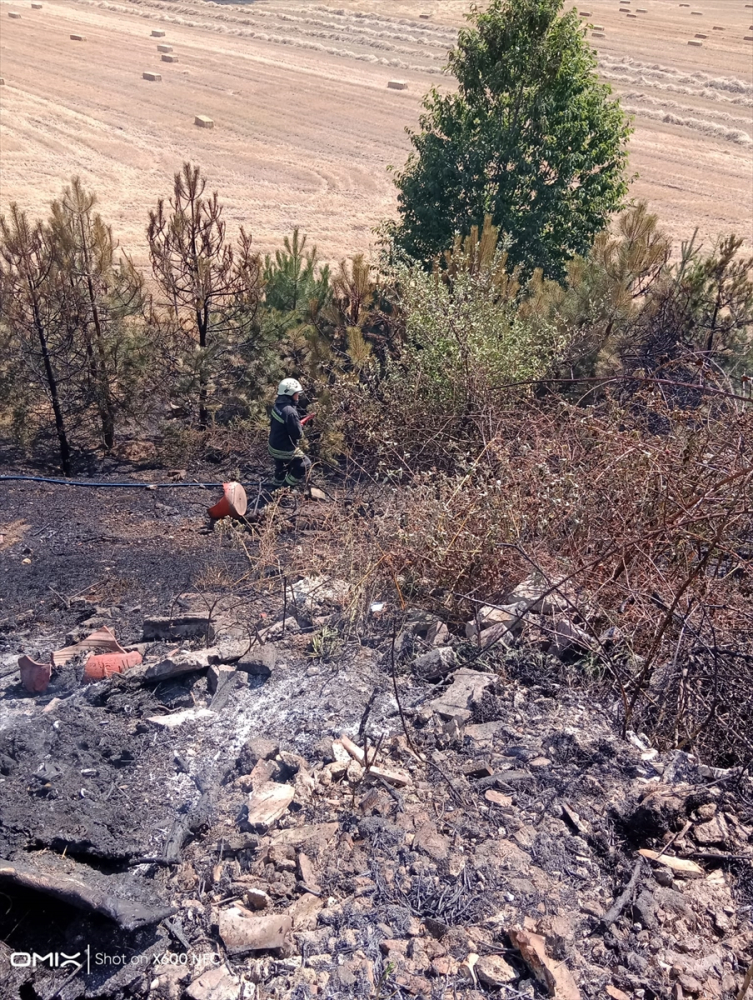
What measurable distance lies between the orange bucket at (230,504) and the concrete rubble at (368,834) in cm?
247

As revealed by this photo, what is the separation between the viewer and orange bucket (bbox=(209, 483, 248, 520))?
7.55 metres

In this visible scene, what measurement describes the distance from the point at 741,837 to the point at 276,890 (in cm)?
217

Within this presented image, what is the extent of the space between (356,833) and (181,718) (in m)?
1.40

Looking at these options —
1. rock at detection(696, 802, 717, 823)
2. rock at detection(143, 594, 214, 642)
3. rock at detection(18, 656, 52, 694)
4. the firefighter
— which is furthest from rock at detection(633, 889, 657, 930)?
the firefighter

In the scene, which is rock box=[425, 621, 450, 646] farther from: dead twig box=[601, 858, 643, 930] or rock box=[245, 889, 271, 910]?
rock box=[245, 889, 271, 910]

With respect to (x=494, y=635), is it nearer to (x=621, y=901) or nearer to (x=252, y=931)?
(x=621, y=901)

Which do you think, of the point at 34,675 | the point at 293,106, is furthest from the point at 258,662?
the point at 293,106

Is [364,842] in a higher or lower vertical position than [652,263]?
lower

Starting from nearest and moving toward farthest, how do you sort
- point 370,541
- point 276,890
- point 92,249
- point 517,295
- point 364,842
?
point 276,890
point 364,842
point 370,541
point 92,249
point 517,295

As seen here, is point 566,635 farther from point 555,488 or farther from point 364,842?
point 364,842

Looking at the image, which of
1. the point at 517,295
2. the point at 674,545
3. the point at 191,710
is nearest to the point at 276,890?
the point at 191,710

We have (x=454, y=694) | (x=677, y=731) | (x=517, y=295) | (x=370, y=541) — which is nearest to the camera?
(x=677, y=731)

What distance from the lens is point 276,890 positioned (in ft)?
Answer: 11.8

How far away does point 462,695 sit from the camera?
4.73 meters
